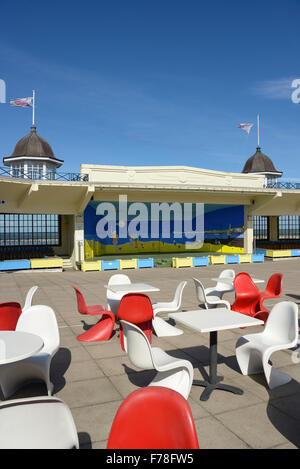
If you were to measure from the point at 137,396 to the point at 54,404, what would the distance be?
1.84ft

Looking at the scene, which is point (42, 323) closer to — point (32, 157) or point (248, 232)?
point (248, 232)

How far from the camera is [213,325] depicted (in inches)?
173

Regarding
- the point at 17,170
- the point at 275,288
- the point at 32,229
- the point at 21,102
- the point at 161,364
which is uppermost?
the point at 21,102

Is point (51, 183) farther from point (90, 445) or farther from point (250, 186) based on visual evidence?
point (90, 445)

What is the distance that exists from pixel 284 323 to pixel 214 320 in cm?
105

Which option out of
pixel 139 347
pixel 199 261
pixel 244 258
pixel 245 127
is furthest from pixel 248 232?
pixel 139 347

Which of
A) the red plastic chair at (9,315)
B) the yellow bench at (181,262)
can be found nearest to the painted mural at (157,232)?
the yellow bench at (181,262)

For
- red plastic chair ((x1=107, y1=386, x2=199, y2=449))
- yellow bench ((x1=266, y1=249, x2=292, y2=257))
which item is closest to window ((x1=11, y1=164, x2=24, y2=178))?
red plastic chair ((x1=107, y1=386, x2=199, y2=449))

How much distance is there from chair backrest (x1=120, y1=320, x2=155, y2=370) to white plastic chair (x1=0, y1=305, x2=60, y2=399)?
1170mm

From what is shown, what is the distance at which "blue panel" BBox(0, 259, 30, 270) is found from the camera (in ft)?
63.6

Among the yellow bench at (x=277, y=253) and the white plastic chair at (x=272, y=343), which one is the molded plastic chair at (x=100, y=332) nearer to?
the white plastic chair at (x=272, y=343)

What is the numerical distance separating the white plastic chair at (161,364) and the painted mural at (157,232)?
20310mm
